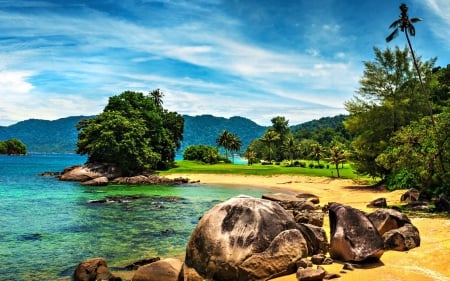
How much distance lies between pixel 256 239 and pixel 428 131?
22314 mm

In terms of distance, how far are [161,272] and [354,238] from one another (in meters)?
7.99

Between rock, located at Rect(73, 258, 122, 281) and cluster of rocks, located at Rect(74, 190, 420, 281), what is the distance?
0.10 meters

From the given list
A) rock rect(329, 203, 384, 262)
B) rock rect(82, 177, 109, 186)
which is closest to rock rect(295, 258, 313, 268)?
rock rect(329, 203, 384, 262)

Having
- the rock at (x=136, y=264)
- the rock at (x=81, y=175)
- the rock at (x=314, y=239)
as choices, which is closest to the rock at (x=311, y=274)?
the rock at (x=314, y=239)

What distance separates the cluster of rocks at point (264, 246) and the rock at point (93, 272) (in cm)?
10

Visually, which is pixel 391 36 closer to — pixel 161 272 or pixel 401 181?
pixel 401 181

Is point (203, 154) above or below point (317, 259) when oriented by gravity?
above

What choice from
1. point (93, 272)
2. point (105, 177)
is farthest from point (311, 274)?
point (105, 177)

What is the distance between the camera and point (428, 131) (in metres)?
29.8

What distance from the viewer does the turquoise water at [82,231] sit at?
1919 cm

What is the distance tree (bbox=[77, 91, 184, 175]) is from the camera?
232 feet

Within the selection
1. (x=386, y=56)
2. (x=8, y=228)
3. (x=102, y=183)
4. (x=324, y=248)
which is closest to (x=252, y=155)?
(x=102, y=183)

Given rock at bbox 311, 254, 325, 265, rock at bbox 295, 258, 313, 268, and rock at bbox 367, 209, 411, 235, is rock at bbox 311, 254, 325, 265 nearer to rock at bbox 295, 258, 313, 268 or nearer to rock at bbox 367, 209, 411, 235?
rock at bbox 295, 258, 313, 268

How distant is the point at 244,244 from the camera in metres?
14.0
